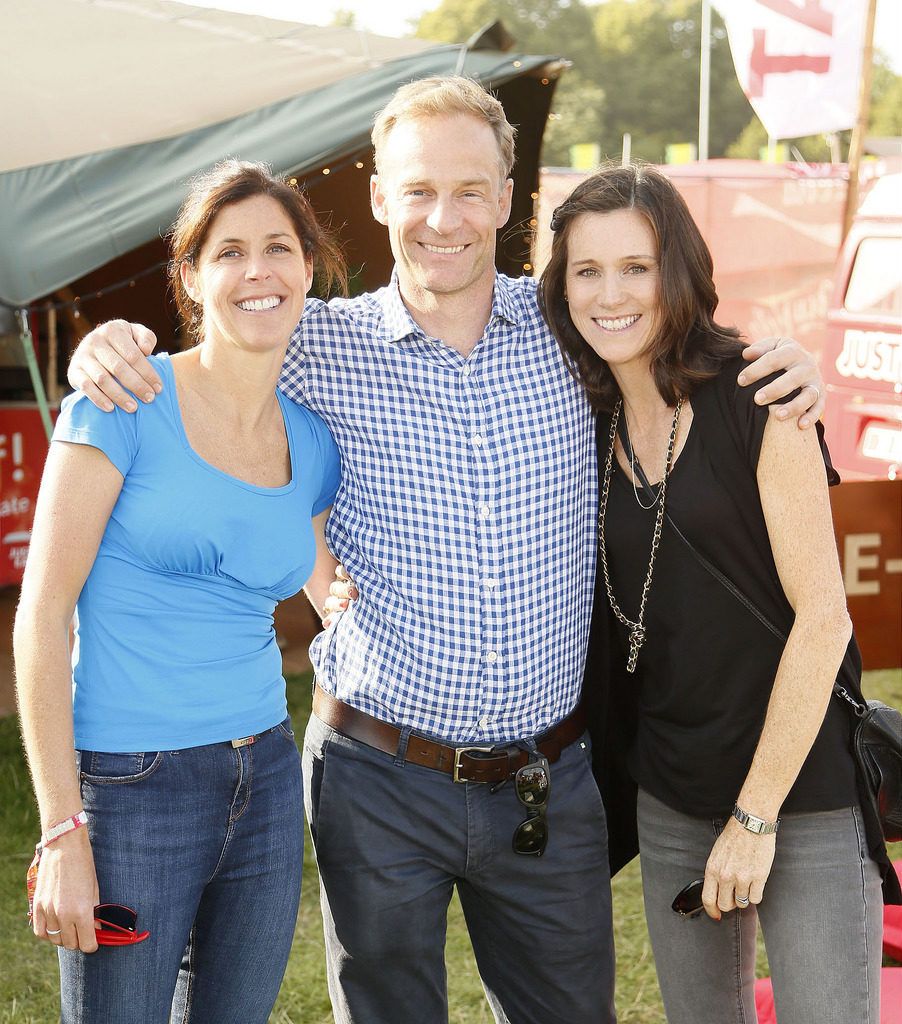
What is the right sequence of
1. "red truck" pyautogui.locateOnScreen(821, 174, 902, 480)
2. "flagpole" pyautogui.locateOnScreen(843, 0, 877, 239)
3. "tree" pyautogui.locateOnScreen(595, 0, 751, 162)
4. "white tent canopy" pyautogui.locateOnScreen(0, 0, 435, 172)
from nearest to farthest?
"white tent canopy" pyautogui.locateOnScreen(0, 0, 435, 172) < "red truck" pyautogui.locateOnScreen(821, 174, 902, 480) < "flagpole" pyautogui.locateOnScreen(843, 0, 877, 239) < "tree" pyautogui.locateOnScreen(595, 0, 751, 162)

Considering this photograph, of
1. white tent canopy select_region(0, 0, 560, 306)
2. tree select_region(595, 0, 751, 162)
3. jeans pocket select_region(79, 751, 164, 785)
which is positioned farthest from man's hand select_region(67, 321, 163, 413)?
tree select_region(595, 0, 751, 162)

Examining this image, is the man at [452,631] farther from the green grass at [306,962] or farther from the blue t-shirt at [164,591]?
the green grass at [306,962]

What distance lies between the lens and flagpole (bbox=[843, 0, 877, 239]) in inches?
290

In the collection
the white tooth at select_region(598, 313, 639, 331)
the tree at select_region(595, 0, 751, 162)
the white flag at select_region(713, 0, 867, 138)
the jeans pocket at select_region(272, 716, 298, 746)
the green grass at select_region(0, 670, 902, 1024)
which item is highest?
the tree at select_region(595, 0, 751, 162)

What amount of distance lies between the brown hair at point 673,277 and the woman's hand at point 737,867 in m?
0.77

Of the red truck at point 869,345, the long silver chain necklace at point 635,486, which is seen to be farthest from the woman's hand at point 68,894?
the red truck at point 869,345

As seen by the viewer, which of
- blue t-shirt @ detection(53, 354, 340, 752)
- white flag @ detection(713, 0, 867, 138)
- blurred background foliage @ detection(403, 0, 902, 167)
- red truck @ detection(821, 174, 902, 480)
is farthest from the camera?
blurred background foliage @ detection(403, 0, 902, 167)

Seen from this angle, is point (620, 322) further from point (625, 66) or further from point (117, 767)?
point (625, 66)

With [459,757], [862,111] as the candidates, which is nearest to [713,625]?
[459,757]

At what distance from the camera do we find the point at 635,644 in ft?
6.93

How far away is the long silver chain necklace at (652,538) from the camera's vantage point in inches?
79.5

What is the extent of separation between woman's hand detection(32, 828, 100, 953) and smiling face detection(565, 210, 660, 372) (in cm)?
123

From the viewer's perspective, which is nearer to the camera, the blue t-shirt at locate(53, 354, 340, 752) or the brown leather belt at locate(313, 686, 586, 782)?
the blue t-shirt at locate(53, 354, 340, 752)

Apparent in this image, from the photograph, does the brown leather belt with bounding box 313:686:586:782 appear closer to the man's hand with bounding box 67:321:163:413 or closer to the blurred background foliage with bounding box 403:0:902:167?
the man's hand with bounding box 67:321:163:413
